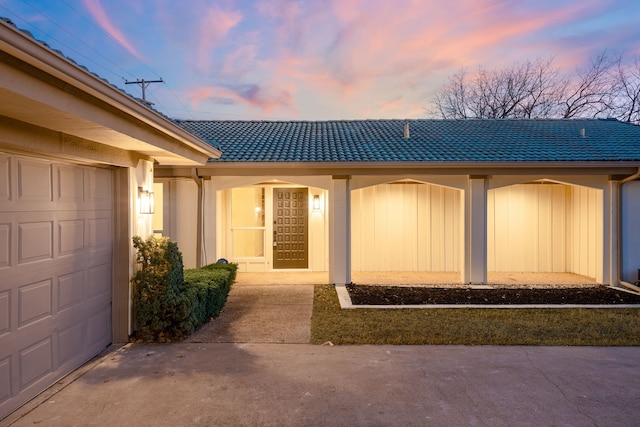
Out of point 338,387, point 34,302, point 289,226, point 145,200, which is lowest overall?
point 338,387

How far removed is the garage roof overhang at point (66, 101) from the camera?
93.2 inches

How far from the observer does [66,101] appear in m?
3.01

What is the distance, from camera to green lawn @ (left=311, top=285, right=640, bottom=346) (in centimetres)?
552

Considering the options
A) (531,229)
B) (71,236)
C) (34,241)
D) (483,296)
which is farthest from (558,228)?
(34,241)

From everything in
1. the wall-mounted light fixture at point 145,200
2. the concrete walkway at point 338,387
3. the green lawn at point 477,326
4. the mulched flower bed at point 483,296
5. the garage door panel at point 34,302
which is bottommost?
the concrete walkway at point 338,387

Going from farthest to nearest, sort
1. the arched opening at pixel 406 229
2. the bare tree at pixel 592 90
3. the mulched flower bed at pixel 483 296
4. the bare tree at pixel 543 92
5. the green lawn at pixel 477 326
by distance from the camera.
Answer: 1. the bare tree at pixel 592 90
2. the bare tree at pixel 543 92
3. the arched opening at pixel 406 229
4. the mulched flower bed at pixel 483 296
5. the green lawn at pixel 477 326

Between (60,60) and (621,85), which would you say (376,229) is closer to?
(60,60)

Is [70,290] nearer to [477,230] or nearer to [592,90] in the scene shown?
[477,230]

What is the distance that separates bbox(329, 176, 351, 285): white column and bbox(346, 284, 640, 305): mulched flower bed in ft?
1.30

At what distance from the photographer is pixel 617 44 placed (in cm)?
2383

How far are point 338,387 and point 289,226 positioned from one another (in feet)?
23.4

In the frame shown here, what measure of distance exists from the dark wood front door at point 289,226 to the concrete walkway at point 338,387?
5392 millimetres

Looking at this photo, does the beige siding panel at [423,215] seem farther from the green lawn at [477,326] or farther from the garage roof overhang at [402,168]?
the green lawn at [477,326]

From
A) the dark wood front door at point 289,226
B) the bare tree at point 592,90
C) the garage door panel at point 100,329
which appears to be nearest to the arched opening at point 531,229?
the dark wood front door at point 289,226
